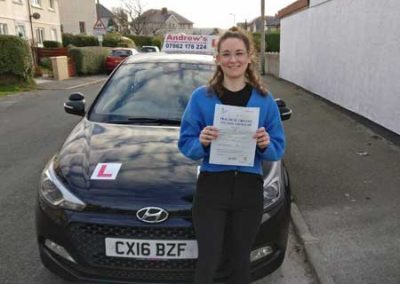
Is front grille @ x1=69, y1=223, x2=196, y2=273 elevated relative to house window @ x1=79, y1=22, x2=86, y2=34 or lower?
lower

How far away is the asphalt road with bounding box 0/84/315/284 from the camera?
347 centimetres

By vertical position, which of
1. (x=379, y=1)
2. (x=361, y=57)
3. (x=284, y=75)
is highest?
(x=379, y=1)

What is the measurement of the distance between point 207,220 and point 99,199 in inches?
29.7

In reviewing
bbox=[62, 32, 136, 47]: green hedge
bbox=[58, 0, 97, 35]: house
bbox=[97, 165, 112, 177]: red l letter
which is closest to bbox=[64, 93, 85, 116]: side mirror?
bbox=[97, 165, 112, 177]: red l letter

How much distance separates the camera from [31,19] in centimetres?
2955

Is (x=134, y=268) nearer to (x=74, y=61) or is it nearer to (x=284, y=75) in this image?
(x=284, y=75)

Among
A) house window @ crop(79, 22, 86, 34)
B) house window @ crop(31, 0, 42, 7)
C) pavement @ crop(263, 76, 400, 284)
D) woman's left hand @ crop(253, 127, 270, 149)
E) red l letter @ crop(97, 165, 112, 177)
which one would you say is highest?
house window @ crop(31, 0, 42, 7)

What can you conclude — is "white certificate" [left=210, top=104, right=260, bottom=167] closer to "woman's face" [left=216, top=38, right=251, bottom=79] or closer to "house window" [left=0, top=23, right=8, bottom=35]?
"woman's face" [left=216, top=38, right=251, bottom=79]

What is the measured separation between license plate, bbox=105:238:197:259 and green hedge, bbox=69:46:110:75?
23.2 metres

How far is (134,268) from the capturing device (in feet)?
9.18

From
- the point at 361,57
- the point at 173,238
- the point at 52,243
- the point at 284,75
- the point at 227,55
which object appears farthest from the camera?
the point at 284,75

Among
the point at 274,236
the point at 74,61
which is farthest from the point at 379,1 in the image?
the point at 74,61

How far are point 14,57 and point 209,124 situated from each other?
16246mm

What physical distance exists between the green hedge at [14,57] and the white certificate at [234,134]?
16.2 m
